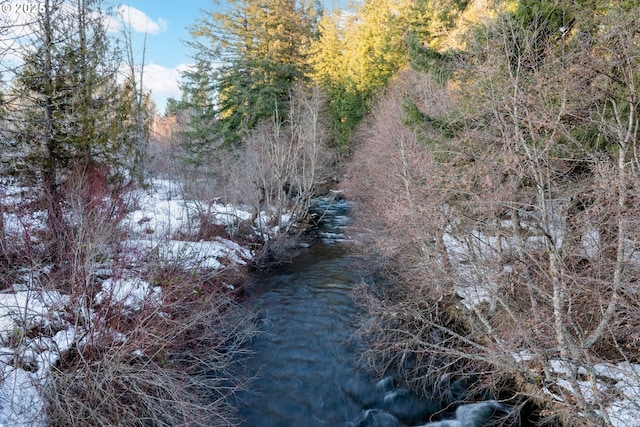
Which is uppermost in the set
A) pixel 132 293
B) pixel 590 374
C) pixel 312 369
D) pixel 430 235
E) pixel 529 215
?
pixel 529 215

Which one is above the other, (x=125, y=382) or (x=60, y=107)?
(x=60, y=107)

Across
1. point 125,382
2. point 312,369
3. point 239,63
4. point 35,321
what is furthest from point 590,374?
point 239,63

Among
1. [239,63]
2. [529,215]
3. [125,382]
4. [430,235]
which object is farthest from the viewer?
[239,63]

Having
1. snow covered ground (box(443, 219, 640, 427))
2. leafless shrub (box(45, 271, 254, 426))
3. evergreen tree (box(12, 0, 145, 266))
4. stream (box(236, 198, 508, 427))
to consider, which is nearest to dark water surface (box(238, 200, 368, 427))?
stream (box(236, 198, 508, 427))

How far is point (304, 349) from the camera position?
737cm

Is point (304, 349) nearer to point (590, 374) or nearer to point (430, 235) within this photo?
point (430, 235)

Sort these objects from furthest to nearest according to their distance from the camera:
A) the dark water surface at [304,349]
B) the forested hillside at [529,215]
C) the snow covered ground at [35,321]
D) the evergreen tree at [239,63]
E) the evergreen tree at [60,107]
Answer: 1. the evergreen tree at [239,63]
2. the evergreen tree at [60,107]
3. the dark water surface at [304,349]
4. the forested hillside at [529,215]
5. the snow covered ground at [35,321]

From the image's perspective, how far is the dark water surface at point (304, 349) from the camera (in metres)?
5.64

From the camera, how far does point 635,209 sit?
11.7 ft

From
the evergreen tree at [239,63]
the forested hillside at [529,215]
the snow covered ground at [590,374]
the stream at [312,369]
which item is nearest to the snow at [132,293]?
the stream at [312,369]

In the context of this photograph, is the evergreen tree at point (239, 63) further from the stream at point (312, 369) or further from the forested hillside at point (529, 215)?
the forested hillside at point (529, 215)

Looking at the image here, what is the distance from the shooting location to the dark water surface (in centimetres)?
564

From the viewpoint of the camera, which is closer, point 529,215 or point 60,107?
point 529,215

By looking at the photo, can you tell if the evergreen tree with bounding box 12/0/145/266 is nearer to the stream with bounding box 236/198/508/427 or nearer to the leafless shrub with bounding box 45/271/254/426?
the leafless shrub with bounding box 45/271/254/426
